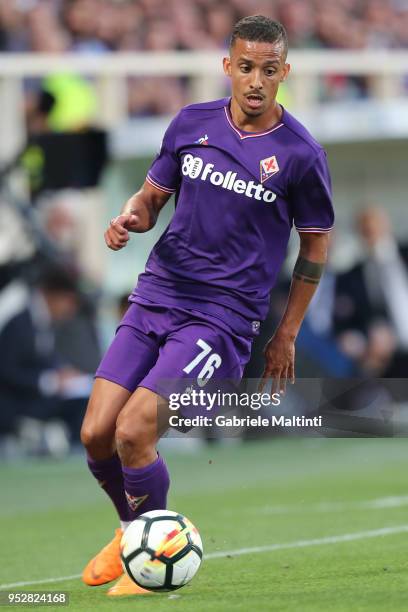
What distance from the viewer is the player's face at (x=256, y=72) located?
645cm

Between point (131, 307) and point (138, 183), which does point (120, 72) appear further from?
point (131, 307)

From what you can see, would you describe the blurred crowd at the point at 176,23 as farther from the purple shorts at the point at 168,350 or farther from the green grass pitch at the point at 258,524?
the purple shorts at the point at 168,350

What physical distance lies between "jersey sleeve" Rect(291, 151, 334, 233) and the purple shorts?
2.00ft

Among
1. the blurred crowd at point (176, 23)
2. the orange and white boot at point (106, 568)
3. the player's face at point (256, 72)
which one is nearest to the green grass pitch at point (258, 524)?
the orange and white boot at point (106, 568)

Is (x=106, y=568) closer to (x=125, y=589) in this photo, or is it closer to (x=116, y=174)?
(x=125, y=589)

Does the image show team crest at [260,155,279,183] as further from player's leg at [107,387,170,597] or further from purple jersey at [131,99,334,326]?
player's leg at [107,387,170,597]

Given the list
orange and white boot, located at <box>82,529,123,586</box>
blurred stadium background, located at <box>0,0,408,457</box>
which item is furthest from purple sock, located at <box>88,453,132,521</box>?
blurred stadium background, located at <box>0,0,408,457</box>

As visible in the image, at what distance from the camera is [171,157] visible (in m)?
6.77

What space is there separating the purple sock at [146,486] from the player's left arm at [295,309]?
692 millimetres

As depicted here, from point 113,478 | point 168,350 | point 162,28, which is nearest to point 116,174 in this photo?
point 162,28

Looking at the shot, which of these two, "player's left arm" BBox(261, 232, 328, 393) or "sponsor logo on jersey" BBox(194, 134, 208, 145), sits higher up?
"sponsor logo on jersey" BBox(194, 134, 208, 145)

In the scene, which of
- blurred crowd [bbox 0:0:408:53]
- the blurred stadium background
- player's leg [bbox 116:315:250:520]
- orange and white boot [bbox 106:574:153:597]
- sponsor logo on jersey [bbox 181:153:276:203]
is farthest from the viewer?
blurred crowd [bbox 0:0:408:53]

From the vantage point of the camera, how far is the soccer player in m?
6.48

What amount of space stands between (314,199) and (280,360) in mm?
769
